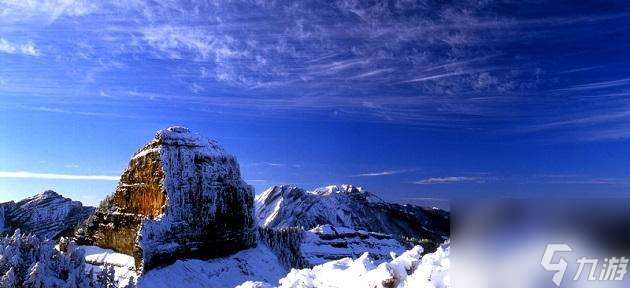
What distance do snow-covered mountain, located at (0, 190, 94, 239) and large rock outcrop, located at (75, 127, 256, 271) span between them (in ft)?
225

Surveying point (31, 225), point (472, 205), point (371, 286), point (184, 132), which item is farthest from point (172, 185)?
point (31, 225)

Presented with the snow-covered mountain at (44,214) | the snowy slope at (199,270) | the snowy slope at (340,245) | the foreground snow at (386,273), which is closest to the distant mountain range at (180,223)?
the snowy slope at (199,270)

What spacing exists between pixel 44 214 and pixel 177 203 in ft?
312

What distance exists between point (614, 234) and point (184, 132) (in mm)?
60047

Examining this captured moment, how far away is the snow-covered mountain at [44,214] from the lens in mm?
124113

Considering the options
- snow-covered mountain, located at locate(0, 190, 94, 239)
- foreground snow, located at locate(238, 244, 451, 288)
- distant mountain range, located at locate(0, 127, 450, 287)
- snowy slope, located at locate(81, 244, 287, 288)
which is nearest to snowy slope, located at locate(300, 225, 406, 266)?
distant mountain range, located at locate(0, 127, 450, 287)

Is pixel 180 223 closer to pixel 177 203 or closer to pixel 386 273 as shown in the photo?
pixel 177 203

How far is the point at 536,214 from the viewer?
4297mm

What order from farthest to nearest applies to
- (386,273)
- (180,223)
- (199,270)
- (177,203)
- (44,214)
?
1. (44,214)
2. (177,203)
3. (180,223)
4. (199,270)
5. (386,273)

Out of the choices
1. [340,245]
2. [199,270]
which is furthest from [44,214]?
[199,270]

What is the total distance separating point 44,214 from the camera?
433ft

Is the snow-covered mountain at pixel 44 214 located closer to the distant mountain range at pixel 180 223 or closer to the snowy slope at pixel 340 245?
the snowy slope at pixel 340 245

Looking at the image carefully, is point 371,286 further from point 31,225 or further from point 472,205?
point 31,225

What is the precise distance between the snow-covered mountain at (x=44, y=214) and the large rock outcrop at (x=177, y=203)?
68.5 m
